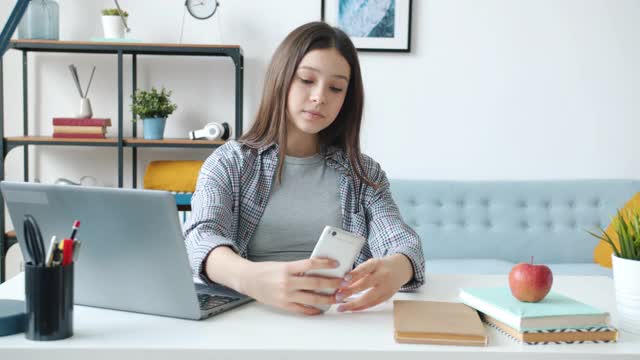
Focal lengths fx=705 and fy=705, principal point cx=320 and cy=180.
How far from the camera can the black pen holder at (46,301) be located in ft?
2.94

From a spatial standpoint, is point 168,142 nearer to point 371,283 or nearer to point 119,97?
point 119,97

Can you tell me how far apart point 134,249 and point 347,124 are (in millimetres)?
701

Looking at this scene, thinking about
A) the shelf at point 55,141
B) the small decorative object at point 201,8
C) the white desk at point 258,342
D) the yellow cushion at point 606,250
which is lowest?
the yellow cushion at point 606,250

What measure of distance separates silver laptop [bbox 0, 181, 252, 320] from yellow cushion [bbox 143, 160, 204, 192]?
1933 millimetres

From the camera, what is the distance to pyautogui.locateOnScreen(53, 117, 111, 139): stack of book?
296cm

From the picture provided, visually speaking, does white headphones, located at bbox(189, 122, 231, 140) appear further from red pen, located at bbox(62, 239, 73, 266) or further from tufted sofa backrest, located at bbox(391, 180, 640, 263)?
red pen, located at bbox(62, 239, 73, 266)

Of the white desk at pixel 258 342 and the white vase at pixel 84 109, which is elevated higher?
the white vase at pixel 84 109

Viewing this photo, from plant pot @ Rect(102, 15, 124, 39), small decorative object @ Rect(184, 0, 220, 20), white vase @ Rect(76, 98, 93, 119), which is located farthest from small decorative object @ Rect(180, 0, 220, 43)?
white vase @ Rect(76, 98, 93, 119)

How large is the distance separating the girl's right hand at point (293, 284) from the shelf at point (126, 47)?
202 centimetres

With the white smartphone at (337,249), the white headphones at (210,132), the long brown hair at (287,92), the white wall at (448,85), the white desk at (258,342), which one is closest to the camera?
the white desk at (258,342)

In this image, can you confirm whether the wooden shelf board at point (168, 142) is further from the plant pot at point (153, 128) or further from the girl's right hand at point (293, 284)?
the girl's right hand at point (293, 284)

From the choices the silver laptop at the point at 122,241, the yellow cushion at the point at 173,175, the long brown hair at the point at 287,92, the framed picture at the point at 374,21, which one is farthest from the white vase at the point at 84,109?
the silver laptop at the point at 122,241

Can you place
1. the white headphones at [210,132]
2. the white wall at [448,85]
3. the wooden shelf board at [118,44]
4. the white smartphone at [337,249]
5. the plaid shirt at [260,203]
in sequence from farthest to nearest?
the white wall at [448,85] → the white headphones at [210,132] → the wooden shelf board at [118,44] → the plaid shirt at [260,203] → the white smartphone at [337,249]

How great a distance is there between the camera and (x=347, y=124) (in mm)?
1571
